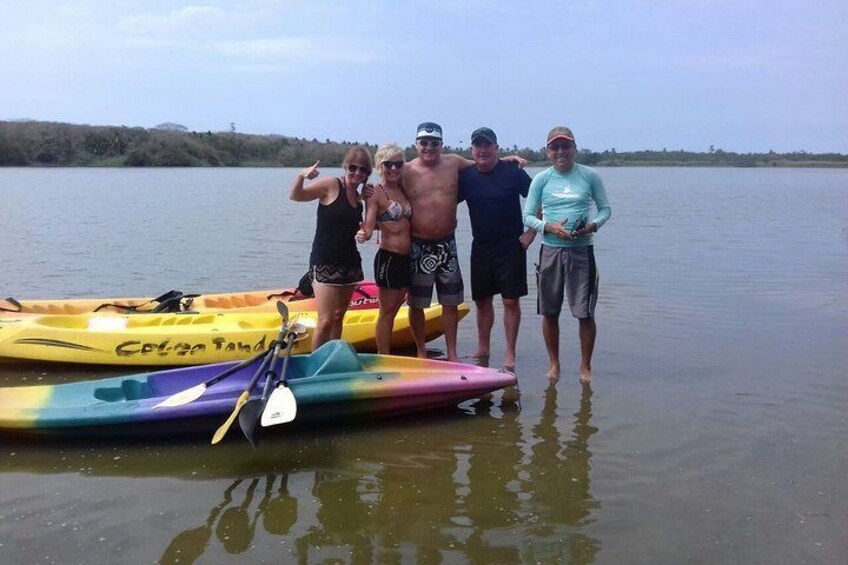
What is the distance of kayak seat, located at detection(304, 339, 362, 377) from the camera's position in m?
5.31

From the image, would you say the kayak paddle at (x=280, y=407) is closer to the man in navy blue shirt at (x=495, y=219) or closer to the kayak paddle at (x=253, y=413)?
the kayak paddle at (x=253, y=413)

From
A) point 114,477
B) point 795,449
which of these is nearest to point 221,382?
point 114,477

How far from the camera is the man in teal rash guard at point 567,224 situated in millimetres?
5930

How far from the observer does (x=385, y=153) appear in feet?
19.6

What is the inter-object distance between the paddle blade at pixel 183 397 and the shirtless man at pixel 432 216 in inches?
82.1

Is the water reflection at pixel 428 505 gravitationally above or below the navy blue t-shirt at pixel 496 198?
below

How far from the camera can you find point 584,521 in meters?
3.96

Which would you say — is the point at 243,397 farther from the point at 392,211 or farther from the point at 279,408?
the point at 392,211

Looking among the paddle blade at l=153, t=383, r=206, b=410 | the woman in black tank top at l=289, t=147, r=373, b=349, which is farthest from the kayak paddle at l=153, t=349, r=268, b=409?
the woman in black tank top at l=289, t=147, r=373, b=349

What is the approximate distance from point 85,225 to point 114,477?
57.8ft

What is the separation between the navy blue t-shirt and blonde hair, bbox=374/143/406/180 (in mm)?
645

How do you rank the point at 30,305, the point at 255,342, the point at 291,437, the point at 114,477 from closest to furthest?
the point at 114,477
the point at 291,437
the point at 255,342
the point at 30,305

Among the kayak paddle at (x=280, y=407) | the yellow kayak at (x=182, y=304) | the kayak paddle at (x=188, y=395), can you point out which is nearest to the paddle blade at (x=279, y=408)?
the kayak paddle at (x=280, y=407)

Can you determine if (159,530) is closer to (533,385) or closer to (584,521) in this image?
(584,521)
